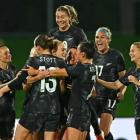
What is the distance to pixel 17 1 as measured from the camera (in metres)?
18.8

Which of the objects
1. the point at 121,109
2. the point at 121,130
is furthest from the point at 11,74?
the point at 121,109

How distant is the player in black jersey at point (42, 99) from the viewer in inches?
272

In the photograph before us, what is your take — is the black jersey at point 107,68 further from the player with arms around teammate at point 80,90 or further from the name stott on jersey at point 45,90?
the name stott on jersey at point 45,90

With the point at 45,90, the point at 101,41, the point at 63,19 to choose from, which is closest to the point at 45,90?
the point at 45,90

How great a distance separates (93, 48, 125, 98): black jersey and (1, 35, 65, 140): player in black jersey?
71.7 inches

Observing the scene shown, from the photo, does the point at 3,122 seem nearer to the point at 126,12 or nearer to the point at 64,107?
the point at 64,107

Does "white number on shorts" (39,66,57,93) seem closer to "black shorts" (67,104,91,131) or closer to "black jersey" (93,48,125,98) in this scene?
"black shorts" (67,104,91,131)

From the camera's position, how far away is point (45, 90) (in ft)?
22.6

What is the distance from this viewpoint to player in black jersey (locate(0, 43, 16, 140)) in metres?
7.45

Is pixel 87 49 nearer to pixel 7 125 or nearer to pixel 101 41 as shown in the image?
pixel 7 125

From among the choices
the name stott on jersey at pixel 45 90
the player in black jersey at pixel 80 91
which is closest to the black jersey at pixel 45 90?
the name stott on jersey at pixel 45 90

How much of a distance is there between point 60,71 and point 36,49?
13.8 inches

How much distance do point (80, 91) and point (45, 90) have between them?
1.28ft

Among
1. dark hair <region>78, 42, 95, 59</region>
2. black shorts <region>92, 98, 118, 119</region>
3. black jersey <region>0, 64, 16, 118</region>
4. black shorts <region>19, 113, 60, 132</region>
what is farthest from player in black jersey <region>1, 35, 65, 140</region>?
black shorts <region>92, 98, 118, 119</region>
